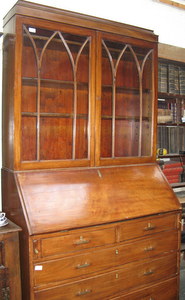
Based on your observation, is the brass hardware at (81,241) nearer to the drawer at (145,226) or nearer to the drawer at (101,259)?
the drawer at (101,259)

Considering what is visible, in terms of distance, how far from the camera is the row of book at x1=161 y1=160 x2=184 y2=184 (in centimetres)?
307

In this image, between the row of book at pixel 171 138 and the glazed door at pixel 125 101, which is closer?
the glazed door at pixel 125 101

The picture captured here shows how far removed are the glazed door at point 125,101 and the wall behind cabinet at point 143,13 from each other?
63 cm

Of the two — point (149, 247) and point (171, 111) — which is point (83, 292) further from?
point (171, 111)

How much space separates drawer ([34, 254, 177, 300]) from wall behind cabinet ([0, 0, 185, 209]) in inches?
84.6

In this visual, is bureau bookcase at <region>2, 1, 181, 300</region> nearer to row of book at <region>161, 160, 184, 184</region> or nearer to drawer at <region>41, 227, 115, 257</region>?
drawer at <region>41, 227, 115, 257</region>

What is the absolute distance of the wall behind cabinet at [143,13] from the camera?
276 centimetres

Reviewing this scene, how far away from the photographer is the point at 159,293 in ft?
7.71

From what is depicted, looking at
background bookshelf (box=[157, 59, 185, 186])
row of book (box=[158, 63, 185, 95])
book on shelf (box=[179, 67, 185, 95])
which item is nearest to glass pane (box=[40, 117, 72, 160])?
background bookshelf (box=[157, 59, 185, 186])

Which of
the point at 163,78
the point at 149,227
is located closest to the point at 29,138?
the point at 149,227

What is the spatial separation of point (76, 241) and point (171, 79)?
1.91 metres

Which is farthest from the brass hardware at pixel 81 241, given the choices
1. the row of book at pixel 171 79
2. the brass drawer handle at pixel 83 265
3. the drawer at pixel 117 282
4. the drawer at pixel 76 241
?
the row of book at pixel 171 79

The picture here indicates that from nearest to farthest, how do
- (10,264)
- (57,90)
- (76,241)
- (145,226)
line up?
(10,264), (76,241), (145,226), (57,90)

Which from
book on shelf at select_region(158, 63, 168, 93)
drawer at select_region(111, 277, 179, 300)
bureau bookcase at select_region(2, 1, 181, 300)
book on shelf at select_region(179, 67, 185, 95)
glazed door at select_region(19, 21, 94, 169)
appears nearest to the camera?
bureau bookcase at select_region(2, 1, 181, 300)
